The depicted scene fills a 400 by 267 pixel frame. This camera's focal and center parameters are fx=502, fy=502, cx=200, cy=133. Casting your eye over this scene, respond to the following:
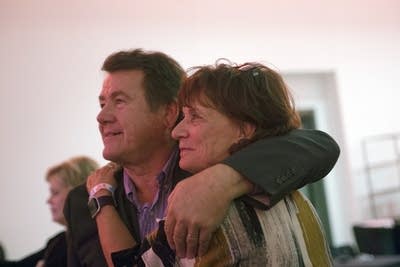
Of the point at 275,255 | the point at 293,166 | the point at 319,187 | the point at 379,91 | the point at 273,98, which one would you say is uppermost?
the point at 273,98

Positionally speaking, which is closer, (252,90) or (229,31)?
(252,90)

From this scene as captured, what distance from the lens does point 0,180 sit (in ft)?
11.6

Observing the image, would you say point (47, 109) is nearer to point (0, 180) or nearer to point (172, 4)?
point (0, 180)

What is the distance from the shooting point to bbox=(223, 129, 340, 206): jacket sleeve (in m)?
0.87

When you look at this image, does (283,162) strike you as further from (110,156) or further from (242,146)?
(110,156)

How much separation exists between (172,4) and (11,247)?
88.4 inches

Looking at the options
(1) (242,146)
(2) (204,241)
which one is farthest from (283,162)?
(2) (204,241)

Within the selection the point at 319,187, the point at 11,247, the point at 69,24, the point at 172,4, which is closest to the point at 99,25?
the point at 69,24

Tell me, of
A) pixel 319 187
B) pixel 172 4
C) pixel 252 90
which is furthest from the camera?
pixel 319 187

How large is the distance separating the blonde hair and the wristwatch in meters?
1.23

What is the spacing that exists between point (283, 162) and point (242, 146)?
97 mm

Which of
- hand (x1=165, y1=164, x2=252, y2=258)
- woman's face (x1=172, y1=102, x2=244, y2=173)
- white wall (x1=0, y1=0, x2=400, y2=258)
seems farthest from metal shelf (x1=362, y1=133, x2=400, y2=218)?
hand (x1=165, y1=164, x2=252, y2=258)

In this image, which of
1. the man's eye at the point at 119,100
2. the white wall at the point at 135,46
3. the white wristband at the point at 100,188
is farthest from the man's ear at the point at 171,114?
the white wall at the point at 135,46

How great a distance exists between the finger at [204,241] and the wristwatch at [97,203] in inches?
19.5
